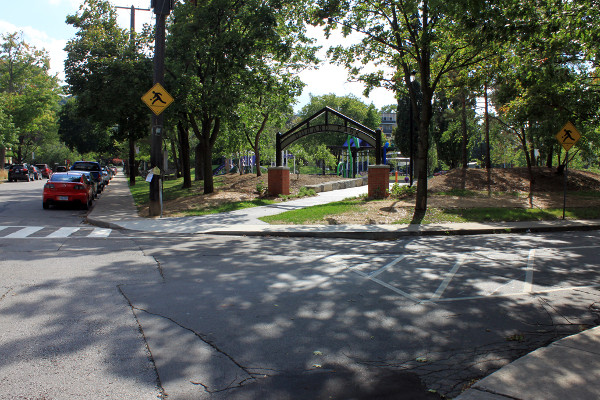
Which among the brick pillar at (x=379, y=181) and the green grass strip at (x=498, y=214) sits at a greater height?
the brick pillar at (x=379, y=181)

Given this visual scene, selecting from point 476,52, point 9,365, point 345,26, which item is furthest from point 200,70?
point 9,365

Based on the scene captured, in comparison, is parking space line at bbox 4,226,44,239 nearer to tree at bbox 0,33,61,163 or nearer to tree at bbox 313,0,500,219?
tree at bbox 313,0,500,219

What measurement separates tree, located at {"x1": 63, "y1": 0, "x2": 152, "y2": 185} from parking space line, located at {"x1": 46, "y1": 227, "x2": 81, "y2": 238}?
805 cm

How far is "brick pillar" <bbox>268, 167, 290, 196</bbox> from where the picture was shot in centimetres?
2308

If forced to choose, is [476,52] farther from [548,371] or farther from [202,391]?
[202,391]

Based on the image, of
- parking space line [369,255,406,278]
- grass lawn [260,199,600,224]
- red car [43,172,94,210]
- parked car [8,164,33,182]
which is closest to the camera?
parking space line [369,255,406,278]

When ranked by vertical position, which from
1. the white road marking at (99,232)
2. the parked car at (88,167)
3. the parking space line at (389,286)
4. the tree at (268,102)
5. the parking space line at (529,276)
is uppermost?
the tree at (268,102)

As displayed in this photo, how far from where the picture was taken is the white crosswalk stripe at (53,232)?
11.8 m

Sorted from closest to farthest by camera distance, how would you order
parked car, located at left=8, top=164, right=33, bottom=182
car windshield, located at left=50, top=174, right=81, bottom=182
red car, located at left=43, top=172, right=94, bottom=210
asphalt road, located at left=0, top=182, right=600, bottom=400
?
asphalt road, located at left=0, top=182, right=600, bottom=400 → red car, located at left=43, top=172, right=94, bottom=210 → car windshield, located at left=50, top=174, right=81, bottom=182 → parked car, located at left=8, top=164, right=33, bottom=182

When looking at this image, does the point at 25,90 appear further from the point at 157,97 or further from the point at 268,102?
the point at 157,97

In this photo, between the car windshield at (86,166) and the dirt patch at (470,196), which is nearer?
the dirt patch at (470,196)

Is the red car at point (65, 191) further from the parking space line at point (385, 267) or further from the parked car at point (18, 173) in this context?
the parked car at point (18, 173)

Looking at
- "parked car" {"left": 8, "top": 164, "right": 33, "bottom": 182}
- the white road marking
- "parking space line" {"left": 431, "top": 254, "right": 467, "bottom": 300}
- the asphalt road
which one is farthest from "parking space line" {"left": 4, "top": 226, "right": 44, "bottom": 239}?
"parked car" {"left": 8, "top": 164, "right": 33, "bottom": 182}

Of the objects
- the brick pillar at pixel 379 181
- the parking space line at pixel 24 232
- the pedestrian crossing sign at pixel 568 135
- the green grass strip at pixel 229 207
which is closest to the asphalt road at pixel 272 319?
the parking space line at pixel 24 232
